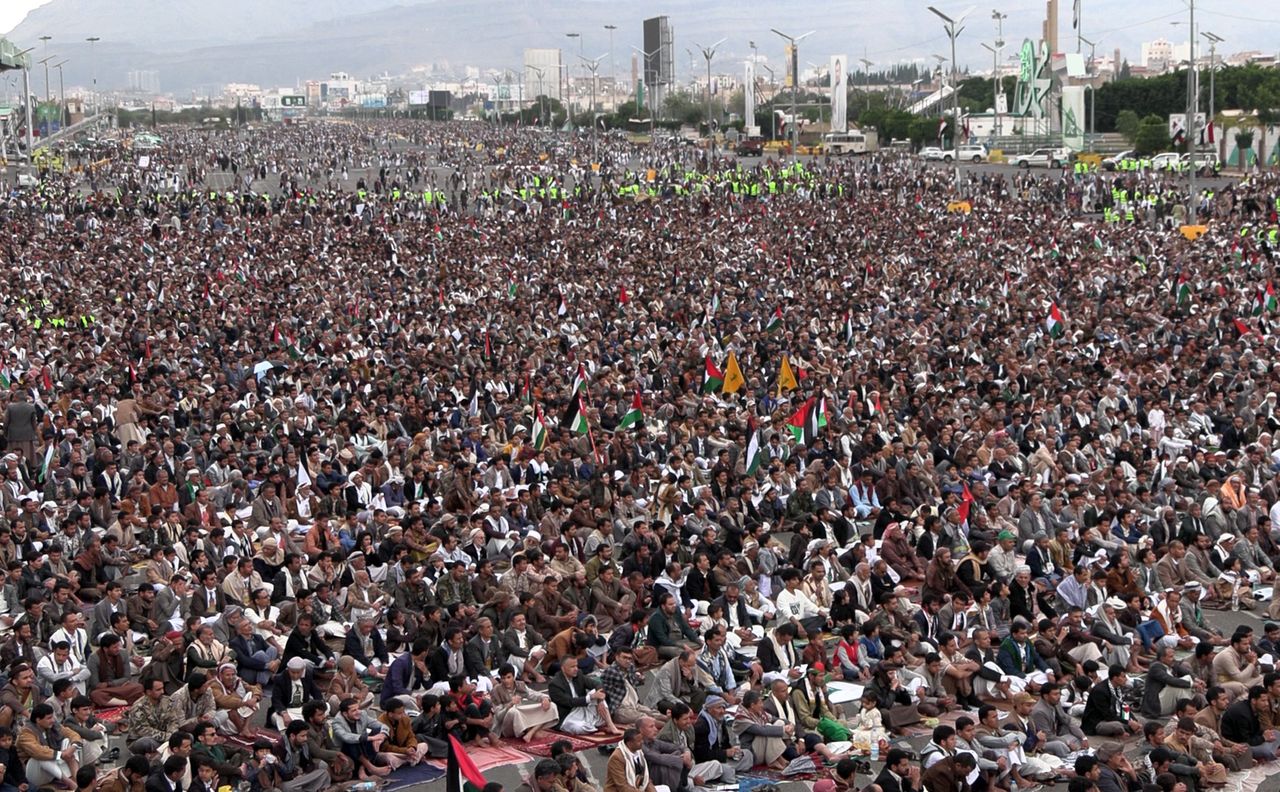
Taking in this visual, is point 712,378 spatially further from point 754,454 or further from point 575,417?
point 754,454

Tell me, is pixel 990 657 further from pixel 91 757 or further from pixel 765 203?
pixel 765 203

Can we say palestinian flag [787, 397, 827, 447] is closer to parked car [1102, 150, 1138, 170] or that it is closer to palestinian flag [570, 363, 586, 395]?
palestinian flag [570, 363, 586, 395]

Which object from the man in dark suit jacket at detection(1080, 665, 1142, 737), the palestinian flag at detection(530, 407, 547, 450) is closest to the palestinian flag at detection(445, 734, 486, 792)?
the man in dark suit jacket at detection(1080, 665, 1142, 737)

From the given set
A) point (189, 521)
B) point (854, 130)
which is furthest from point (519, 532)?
point (854, 130)

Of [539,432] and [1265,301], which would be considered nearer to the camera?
[539,432]

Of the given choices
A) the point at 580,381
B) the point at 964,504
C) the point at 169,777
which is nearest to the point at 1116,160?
the point at 580,381

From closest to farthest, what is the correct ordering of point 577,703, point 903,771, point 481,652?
point 903,771
point 577,703
point 481,652
